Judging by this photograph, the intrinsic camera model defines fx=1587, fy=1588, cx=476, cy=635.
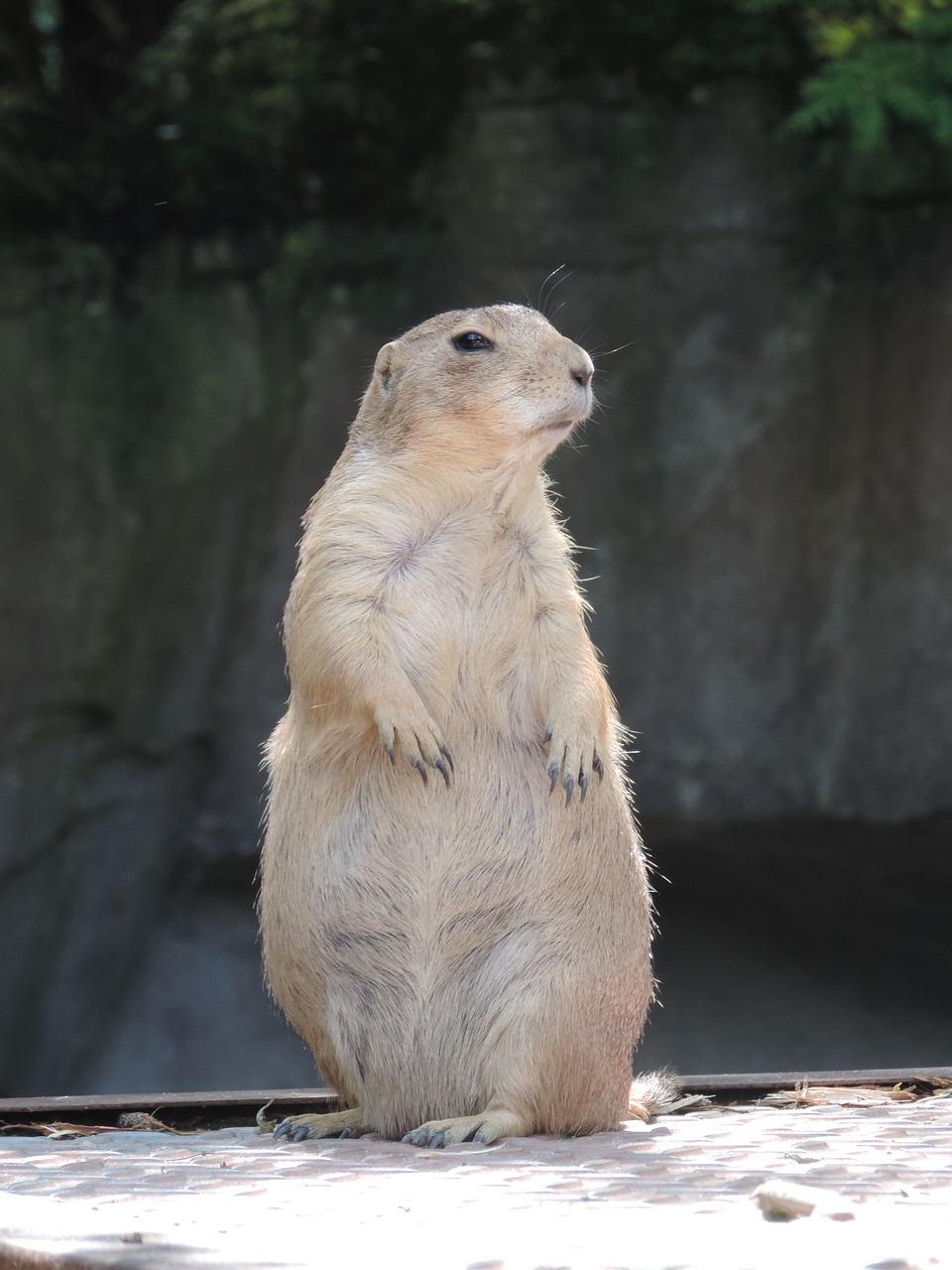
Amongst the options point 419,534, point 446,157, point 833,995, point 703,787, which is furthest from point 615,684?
point 419,534

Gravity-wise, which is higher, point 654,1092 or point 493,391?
point 493,391

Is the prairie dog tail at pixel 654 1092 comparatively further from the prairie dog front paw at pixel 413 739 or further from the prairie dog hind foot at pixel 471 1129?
the prairie dog front paw at pixel 413 739

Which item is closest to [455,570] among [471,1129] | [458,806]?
[458,806]

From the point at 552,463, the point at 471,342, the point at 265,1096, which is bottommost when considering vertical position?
the point at 265,1096

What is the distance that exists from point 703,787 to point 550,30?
439cm

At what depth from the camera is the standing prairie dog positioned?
4027 mm

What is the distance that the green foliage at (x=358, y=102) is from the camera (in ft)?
28.8

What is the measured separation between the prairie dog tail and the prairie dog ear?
2234 mm

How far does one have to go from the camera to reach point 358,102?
9234 mm

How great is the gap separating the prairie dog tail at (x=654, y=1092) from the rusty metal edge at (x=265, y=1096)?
0.34 feet

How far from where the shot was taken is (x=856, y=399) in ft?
29.3

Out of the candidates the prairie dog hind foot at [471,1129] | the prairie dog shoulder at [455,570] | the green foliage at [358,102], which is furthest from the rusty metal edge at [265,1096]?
the green foliage at [358,102]

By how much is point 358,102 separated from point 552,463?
7.82ft

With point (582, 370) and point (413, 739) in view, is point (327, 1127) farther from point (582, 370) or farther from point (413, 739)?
point (582, 370)
